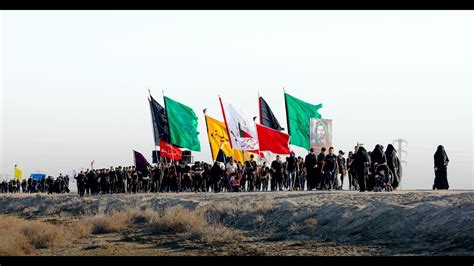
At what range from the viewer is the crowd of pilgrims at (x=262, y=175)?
27219 mm

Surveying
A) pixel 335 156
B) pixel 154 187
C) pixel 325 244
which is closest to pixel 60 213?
pixel 154 187

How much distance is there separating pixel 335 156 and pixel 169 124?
11.4 meters

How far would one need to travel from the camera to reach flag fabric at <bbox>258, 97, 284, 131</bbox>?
39.8 meters

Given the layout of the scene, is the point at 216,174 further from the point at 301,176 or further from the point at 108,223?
the point at 108,223

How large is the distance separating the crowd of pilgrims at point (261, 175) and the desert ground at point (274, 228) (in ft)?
4.43

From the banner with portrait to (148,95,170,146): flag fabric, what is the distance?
7.69 metres

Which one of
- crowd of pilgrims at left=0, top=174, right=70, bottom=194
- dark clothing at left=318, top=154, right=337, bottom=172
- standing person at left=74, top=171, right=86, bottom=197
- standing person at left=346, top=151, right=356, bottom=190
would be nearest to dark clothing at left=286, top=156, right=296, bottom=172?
standing person at left=346, top=151, right=356, bottom=190

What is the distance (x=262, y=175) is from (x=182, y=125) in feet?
18.3

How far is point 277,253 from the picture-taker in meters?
19.3

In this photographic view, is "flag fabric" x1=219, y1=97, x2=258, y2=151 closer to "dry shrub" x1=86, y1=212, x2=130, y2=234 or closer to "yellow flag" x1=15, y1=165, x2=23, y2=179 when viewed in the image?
"dry shrub" x1=86, y1=212, x2=130, y2=234
